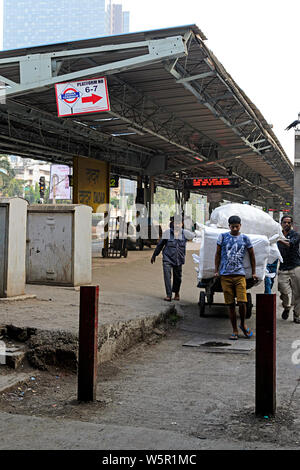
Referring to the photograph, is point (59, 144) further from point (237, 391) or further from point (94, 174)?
point (237, 391)

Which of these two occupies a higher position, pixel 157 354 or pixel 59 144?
pixel 59 144

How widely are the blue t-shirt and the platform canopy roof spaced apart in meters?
4.48

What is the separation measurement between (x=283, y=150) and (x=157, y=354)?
72.5 ft

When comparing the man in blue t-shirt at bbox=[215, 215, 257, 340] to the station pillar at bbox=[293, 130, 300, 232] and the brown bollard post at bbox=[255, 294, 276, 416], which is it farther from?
the station pillar at bbox=[293, 130, 300, 232]

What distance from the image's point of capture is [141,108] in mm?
15820

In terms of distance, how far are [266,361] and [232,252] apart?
11.3 ft

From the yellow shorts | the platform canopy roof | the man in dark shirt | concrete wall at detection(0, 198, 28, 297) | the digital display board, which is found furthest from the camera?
the digital display board

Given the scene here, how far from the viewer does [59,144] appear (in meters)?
22.8

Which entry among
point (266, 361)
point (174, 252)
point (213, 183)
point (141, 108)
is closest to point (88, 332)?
point (266, 361)

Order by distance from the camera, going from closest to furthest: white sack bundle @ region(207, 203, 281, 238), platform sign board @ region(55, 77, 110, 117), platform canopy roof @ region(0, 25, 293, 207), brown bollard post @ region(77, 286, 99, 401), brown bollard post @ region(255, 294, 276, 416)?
brown bollard post @ region(255, 294, 276, 416) < brown bollard post @ region(77, 286, 99, 401) < white sack bundle @ region(207, 203, 281, 238) < platform canopy roof @ region(0, 25, 293, 207) < platform sign board @ region(55, 77, 110, 117)

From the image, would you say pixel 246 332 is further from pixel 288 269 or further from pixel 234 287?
pixel 288 269

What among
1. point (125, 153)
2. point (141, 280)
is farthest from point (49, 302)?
point (125, 153)

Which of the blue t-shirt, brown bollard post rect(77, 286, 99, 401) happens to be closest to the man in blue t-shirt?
the blue t-shirt

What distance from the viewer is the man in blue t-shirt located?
24.5 ft
